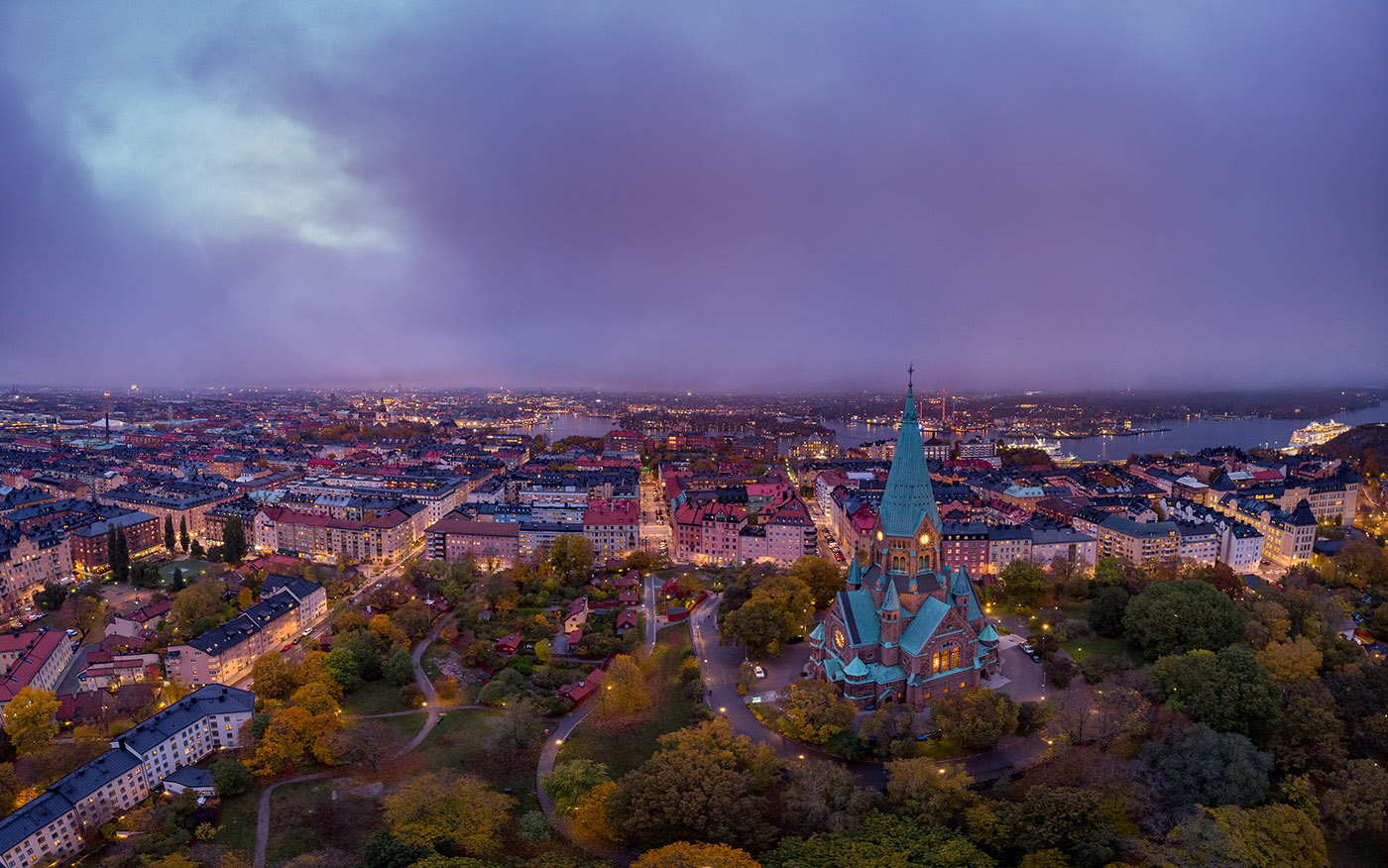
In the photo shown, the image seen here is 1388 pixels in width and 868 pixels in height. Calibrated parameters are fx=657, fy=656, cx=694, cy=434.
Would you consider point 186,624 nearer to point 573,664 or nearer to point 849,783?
point 573,664

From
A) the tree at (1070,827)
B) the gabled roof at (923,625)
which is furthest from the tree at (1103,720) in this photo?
the tree at (1070,827)

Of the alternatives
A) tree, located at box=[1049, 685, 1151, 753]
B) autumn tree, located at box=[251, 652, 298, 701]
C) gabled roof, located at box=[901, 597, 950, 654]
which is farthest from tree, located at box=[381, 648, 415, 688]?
tree, located at box=[1049, 685, 1151, 753]

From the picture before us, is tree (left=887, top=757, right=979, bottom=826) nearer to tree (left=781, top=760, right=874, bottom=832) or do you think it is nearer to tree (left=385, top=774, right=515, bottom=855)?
tree (left=781, top=760, right=874, bottom=832)

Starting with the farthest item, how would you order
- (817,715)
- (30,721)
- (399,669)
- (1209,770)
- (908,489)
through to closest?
(399,669), (908,489), (30,721), (817,715), (1209,770)

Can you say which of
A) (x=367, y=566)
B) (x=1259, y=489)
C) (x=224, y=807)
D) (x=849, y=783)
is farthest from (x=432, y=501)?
(x=1259, y=489)

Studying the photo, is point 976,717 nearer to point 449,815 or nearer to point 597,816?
point 597,816

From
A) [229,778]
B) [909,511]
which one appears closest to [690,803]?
[909,511]
